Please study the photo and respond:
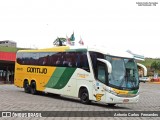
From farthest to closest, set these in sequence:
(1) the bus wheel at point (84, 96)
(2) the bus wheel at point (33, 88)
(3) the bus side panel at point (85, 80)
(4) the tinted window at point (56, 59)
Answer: (2) the bus wheel at point (33, 88), (4) the tinted window at point (56, 59), (1) the bus wheel at point (84, 96), (3) the bus side panel at point (85, 80)

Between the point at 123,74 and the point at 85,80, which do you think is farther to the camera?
the point at 85,80

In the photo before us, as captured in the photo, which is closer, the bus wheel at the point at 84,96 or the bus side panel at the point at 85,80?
the bus side panel at the point at 85,80

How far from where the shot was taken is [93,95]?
2072cm

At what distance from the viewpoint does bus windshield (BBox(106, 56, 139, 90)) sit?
2000cm

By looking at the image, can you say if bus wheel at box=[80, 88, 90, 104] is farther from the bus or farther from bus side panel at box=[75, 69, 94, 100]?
bus side panel at box=[75, 69, 94, 100]

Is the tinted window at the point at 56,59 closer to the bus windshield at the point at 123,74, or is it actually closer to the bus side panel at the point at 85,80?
the bus side panel at the point at 85,80

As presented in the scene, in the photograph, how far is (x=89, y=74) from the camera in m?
21.2

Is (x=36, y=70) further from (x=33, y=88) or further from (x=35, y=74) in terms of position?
(x=33, y=88)

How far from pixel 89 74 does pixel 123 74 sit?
1913mm

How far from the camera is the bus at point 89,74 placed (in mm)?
19953

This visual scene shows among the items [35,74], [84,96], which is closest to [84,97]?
[84,96]

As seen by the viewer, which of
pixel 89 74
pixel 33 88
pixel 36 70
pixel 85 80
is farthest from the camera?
pixel 33 88

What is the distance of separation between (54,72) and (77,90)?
2985 millimetres

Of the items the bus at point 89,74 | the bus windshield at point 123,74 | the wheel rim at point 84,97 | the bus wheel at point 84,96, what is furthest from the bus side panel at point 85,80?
the bus windshield at point 123,74
